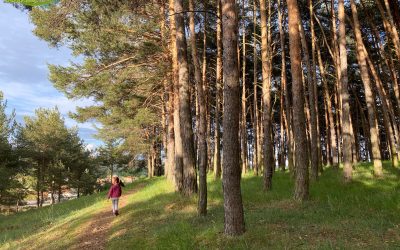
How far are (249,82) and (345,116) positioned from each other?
16.6m

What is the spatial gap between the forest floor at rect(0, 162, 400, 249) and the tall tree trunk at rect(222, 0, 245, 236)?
38 cm

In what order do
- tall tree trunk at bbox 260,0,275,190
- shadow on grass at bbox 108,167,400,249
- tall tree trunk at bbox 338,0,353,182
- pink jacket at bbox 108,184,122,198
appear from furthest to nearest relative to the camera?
pink jacket at bbox 108,184,122,198
tall tree trunk at bbox 260,0,275,190
tall tree trunk at bbox 338,0,353,182
shadow on grass at bbox 108,167,400,249

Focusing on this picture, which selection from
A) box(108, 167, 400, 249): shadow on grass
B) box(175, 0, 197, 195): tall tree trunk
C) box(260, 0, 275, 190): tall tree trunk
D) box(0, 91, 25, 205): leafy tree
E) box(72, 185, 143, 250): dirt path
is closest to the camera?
box(108, 167, 400, 249): shadow on grass

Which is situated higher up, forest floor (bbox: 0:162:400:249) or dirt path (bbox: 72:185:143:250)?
forest floor (bbox: 0:162:400:249)

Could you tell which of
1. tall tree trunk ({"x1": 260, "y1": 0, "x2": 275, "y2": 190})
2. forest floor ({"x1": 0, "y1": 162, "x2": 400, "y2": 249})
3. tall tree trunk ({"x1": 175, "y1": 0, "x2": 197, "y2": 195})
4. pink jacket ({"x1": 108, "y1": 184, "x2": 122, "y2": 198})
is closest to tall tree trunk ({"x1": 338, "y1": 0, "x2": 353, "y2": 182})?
forest floor ({"x1": 0, "y1": 162, "x2": 400, "y2": 249})

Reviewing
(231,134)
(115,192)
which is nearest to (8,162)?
(115,192)

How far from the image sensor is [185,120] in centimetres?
1228

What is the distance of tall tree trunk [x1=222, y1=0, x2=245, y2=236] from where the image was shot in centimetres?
706

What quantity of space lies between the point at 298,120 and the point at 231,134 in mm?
3503

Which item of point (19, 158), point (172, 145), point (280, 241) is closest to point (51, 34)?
point (172, 145)

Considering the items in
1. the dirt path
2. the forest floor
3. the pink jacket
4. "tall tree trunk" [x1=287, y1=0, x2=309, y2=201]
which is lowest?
the dirt path

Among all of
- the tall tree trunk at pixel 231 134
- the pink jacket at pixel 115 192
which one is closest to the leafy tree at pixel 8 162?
the pink jacket at pixel 115 192

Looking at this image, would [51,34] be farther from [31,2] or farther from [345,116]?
[31,2]

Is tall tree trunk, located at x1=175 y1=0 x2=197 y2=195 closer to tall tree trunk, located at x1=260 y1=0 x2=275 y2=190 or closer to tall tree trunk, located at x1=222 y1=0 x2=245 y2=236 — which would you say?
tall tree trunk, located at x1=260 y1=0 x2=275 y2=190
